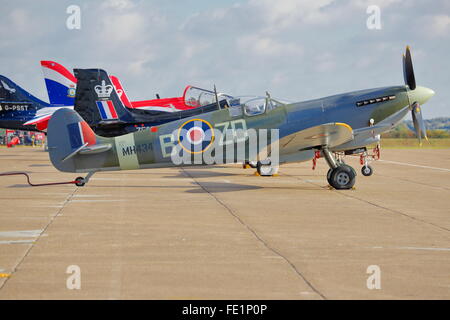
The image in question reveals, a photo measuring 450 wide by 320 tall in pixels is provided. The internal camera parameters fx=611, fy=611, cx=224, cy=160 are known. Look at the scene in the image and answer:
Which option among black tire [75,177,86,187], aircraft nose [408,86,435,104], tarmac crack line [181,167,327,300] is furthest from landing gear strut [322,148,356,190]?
black tire [75,177,86,187]

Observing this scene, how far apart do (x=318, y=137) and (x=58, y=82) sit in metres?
24.0

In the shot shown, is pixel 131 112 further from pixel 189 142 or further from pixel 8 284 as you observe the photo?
pixel 8 284

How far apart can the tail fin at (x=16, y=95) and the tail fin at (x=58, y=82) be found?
1.08 meters

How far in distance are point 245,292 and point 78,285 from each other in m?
1.46

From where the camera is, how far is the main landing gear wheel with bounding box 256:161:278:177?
1897cm

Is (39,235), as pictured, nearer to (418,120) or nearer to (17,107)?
(418,120)

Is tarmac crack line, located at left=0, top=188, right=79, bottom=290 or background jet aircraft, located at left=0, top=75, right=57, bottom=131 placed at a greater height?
background jet aircraft, located at left=0, top=75, right=57, bottom=131

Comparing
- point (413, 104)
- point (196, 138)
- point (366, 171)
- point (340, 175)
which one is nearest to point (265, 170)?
point (366, 171)

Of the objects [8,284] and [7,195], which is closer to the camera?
[8,284]

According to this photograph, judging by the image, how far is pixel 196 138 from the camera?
1405 centimetres

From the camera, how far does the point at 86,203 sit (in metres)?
11.7

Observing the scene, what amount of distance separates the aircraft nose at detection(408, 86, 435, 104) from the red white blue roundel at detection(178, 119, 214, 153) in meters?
4.75

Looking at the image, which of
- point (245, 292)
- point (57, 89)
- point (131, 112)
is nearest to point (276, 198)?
point (245, 292)

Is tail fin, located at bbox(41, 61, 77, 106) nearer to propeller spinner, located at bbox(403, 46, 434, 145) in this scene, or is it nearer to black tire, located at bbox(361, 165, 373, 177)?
black tire, located at bbox(361, 165, 373, 177)
